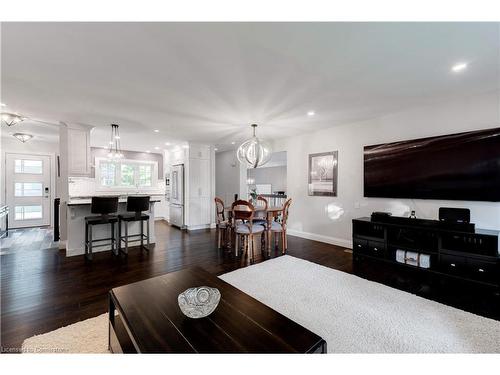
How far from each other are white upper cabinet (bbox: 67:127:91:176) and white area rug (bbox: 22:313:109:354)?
11.3 ft

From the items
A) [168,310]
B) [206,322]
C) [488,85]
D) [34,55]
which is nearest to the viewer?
[206,322]

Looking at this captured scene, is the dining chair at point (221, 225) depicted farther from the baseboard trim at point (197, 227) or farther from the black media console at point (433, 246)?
the black media console at point (433, 246)

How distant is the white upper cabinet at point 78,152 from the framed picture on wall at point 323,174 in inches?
189

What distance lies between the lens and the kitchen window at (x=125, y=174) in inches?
279

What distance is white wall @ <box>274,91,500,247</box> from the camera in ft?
9.78

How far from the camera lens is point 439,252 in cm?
285

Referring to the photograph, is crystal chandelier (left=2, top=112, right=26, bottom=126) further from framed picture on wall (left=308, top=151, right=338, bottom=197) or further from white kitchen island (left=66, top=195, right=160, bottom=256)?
framed picture on wall (left=308, top=151, right=338, bottom=197)

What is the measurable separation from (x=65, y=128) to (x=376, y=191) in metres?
5.99

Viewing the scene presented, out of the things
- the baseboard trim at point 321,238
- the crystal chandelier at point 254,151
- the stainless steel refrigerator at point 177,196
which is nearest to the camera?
the crystal chandelier at point 254,151

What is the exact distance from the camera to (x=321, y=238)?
4902 mm

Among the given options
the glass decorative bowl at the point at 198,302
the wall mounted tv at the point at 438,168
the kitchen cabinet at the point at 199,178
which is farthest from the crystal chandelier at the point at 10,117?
the wall mounted tv at the point at 438,168

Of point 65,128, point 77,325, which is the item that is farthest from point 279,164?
point 77,325

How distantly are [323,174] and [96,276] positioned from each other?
4445 millimetres
